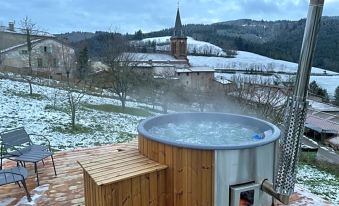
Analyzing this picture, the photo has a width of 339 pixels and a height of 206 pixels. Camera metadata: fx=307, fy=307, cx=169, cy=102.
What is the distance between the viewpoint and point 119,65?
16.3m

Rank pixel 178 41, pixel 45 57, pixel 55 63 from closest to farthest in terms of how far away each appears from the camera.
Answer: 1. pixel 55 63
2. pixel 45 57
3. pixel 178 41

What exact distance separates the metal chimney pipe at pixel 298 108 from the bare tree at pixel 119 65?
12602 millimetres

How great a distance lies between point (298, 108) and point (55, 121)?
7798 mm

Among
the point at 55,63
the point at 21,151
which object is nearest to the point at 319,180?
the point at 21,151

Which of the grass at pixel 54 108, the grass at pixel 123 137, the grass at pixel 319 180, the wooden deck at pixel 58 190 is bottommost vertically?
the grass at pixel 319 180

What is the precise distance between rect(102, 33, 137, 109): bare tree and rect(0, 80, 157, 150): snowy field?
317cm

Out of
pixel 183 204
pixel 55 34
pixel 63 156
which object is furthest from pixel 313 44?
pixel 55 34

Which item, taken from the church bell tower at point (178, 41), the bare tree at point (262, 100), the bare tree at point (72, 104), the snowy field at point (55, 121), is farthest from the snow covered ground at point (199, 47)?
the bare tree at point (262, 100)

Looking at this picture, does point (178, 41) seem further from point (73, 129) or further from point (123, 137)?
point (123, 137)

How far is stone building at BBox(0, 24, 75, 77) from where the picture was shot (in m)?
24.6

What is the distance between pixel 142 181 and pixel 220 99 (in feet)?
39.1

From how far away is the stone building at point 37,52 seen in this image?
24.6m

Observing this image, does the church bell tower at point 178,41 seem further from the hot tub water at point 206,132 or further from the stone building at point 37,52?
the hot tub water at point 206,132

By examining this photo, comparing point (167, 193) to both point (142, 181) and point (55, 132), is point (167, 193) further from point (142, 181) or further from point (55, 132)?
point (55, 132)
